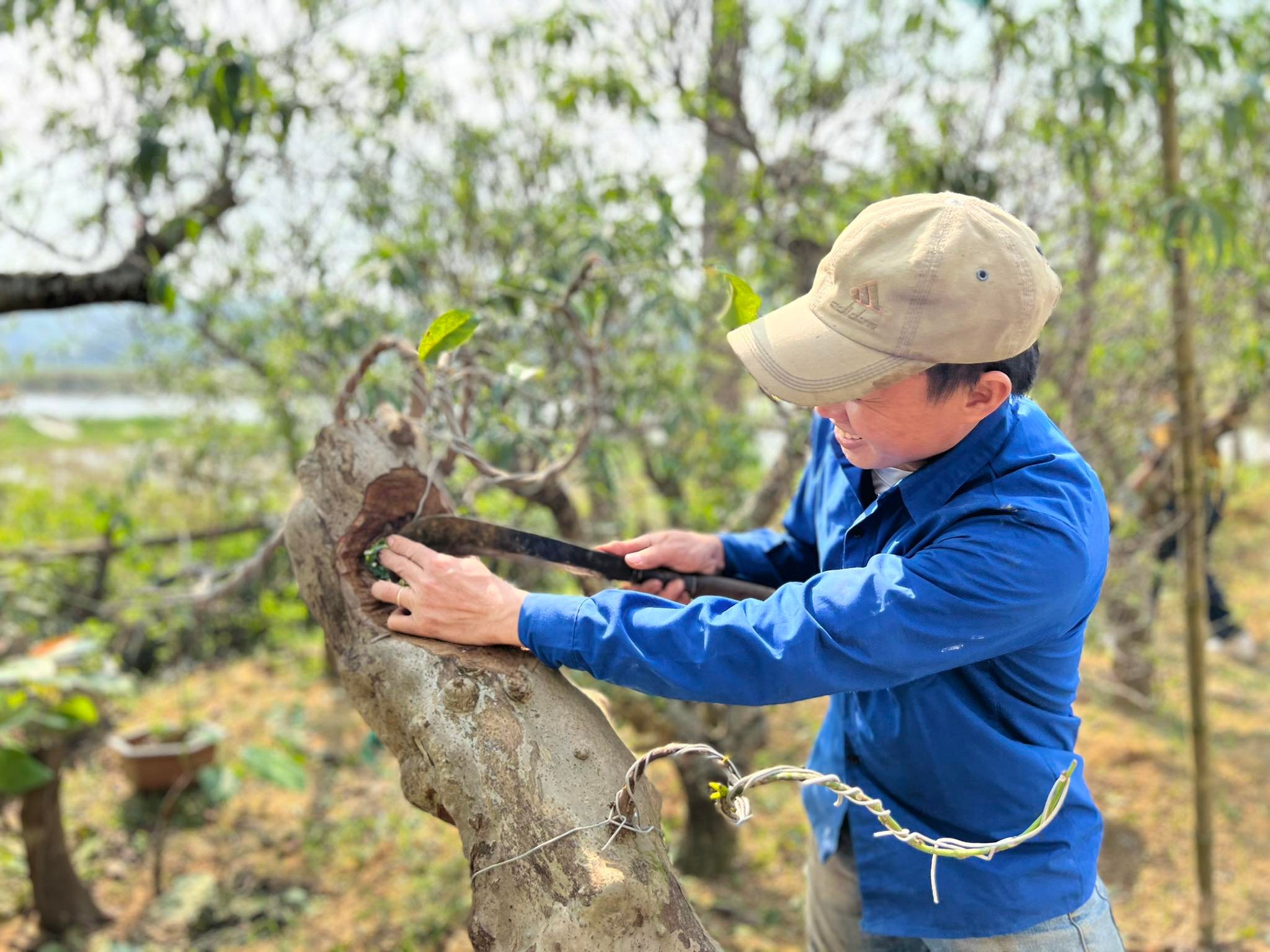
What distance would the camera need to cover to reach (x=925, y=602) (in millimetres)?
1185

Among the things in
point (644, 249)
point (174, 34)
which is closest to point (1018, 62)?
point (644, 249)

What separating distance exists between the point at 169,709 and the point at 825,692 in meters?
5.77

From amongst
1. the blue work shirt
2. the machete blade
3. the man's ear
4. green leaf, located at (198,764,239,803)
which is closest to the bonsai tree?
green leaf, located at (198,764,239,803)

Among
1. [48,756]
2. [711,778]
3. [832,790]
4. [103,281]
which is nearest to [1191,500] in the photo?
[711,778]

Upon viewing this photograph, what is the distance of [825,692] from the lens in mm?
1218

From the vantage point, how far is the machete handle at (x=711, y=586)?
1782mm

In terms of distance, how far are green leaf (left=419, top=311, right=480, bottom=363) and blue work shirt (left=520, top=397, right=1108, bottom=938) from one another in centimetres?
53

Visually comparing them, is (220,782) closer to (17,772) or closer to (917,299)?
(17,772)

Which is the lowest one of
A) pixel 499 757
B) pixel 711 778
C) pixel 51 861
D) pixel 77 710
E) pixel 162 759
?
pixel 162 759

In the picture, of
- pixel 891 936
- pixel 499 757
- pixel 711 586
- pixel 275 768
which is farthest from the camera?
pixel 275 768

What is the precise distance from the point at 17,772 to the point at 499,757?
287cm

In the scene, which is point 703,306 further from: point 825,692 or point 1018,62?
point 825,692

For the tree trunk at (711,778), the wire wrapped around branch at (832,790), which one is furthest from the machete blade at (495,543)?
the tree trunk at (711,778)

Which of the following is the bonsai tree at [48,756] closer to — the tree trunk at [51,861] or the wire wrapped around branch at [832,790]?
the tree trunk at [51,861]
